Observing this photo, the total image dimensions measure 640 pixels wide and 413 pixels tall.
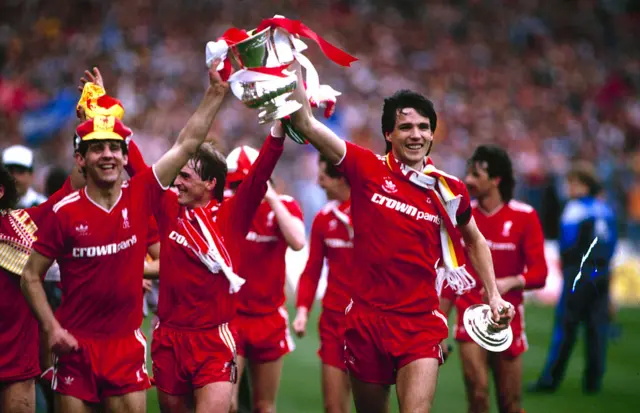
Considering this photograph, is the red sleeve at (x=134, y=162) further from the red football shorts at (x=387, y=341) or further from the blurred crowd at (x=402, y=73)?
the blurred crowd at (x=402, y=73)

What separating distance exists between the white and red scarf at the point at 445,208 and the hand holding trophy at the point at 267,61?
0.87 meters

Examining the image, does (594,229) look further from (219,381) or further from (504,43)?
(504,43)

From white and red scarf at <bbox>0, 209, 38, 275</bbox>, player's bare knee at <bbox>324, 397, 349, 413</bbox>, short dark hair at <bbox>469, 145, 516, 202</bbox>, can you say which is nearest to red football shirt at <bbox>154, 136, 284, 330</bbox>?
white and red scarf at <bbox>0, 209, 38, 275</bbox>

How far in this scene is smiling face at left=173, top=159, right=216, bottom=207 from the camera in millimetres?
6047

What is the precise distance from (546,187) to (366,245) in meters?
13.6

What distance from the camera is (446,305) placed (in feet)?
26.0

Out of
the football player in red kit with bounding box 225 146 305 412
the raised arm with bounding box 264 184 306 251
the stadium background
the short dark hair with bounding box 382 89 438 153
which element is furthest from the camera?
the stadium background

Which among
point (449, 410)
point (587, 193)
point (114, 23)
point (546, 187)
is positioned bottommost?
point (449, 410)

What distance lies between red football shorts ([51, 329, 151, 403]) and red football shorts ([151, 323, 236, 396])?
0.32 m

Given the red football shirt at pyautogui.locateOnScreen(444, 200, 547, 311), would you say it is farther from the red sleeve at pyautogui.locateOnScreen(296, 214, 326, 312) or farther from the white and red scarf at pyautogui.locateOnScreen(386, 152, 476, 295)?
the white and red scarf at pyautogui.locateOnScreen(386, 152, 476, 295)

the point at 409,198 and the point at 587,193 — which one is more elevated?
the point at 587,193

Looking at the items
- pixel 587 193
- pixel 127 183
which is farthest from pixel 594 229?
pixel 127 183

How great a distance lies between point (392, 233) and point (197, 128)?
4.42ft

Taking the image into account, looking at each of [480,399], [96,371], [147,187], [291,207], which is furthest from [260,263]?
[96,371]
